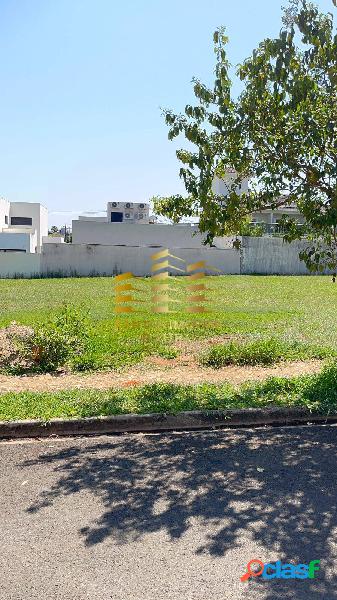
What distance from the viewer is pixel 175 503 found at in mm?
3703

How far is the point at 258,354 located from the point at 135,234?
1125 inches

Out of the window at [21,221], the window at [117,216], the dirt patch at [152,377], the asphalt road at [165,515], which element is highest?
the window at [117,216]

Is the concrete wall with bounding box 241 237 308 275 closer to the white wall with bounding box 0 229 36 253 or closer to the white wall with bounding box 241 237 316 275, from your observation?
the white wall with bounding box 241 237 316 275

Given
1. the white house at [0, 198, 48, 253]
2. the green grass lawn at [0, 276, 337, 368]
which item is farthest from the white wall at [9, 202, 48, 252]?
the green grass lawn at [0, 276, 337, 368]

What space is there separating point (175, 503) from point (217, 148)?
3.90 m

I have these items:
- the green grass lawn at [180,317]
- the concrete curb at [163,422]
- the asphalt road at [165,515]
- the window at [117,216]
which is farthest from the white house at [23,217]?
the asphalt road at [165,515]

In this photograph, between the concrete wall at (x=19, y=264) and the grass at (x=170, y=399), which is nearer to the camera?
the grass at (x=170, y=399)

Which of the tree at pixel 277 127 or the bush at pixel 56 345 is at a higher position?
the tree at pixel 277 127

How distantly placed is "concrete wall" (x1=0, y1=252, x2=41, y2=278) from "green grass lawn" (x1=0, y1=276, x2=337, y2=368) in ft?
25.8

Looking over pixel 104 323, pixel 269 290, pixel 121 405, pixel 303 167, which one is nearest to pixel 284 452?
pixel 121 405

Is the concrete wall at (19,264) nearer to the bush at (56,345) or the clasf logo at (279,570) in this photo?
the bush at (56,345)

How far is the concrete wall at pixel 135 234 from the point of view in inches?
1393

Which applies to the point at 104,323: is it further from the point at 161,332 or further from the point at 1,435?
the point at 1,435

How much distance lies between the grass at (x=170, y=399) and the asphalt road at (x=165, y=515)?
1.62 feet
